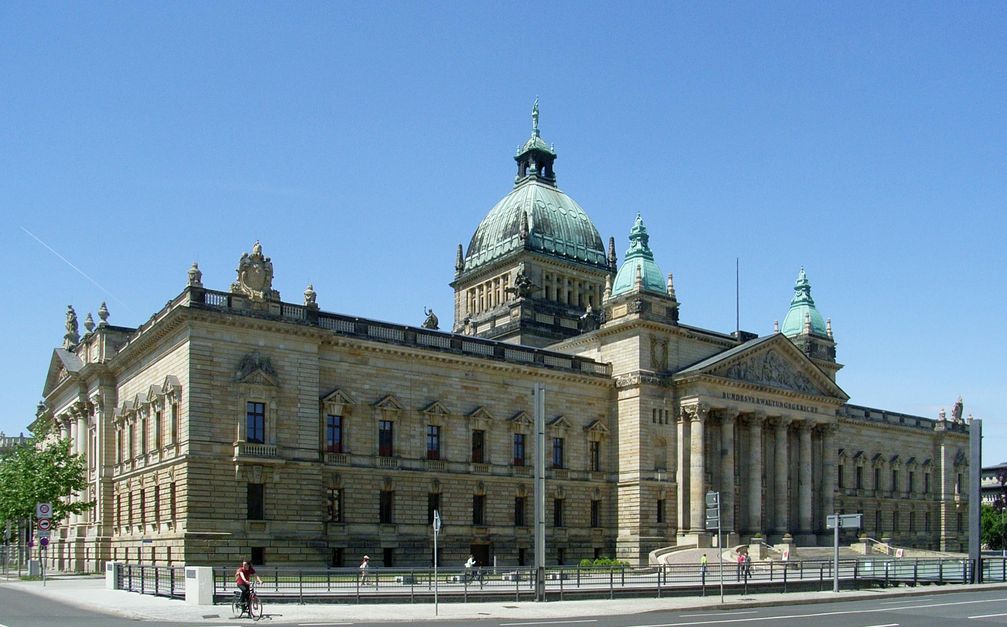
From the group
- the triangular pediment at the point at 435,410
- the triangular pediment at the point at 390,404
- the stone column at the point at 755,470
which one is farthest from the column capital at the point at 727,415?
the triangular pediment at the point at 390,404

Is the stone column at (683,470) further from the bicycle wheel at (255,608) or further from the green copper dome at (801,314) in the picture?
the bicycle wheel at (255,608)

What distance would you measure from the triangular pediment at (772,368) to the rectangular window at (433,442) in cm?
1752

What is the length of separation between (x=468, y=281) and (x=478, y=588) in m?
59.0

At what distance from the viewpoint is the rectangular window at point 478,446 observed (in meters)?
67.6

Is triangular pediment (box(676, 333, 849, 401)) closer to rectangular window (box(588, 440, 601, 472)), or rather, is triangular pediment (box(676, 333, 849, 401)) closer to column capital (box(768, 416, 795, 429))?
column capital (box(768, 416, 795, 429))

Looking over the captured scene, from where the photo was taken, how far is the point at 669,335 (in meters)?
73.9

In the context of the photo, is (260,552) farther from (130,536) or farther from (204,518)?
(130,536)

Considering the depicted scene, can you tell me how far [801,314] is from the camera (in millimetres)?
90062

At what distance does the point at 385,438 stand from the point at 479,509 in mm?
8267

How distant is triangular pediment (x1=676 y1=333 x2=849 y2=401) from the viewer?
74.1 meters

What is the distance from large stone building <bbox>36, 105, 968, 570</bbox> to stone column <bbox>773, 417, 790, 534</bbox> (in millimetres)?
159

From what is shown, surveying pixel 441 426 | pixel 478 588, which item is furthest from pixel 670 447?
pixel 478 588

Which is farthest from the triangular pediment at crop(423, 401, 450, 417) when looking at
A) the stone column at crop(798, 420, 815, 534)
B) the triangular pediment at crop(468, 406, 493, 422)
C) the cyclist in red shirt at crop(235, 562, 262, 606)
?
the cyclist in red shirt at crop(235, 562, 262, 606)

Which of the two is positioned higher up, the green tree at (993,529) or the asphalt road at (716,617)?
the asphalt road at (716,617)
